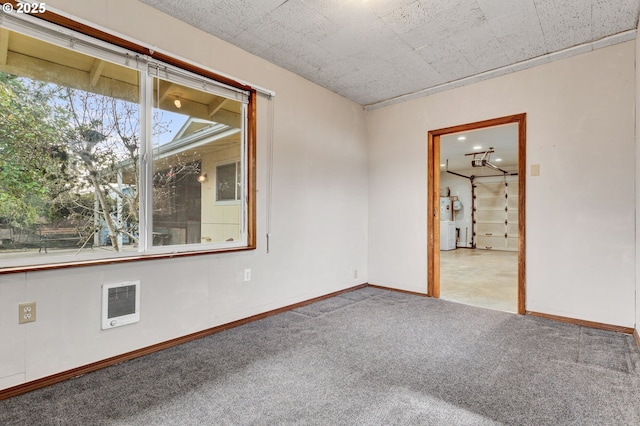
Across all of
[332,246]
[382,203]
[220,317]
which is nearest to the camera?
[220,317]

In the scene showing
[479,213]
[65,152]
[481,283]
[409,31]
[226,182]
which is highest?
[409,31]

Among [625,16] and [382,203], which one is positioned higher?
[625,16]

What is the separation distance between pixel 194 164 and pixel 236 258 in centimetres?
92

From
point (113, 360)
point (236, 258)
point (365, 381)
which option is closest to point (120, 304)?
point (113, 360)

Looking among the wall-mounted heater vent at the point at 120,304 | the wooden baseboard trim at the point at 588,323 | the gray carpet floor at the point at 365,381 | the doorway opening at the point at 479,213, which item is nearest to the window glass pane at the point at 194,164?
the wall-mounted heater vent at the point at 120,304

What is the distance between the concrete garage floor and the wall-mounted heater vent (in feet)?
10.9

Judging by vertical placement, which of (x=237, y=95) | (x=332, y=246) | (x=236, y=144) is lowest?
(x=332, y=246)

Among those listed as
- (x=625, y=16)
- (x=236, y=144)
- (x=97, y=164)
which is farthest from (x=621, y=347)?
(x=97, y=164)

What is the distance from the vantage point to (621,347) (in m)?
2.49

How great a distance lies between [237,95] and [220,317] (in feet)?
6.71

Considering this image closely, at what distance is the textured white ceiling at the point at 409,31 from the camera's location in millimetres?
2416

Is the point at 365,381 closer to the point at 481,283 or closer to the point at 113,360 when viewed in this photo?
the point at 113,360

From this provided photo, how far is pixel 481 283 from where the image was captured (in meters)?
4.90

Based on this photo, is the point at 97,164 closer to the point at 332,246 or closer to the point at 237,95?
the point at 237,95
